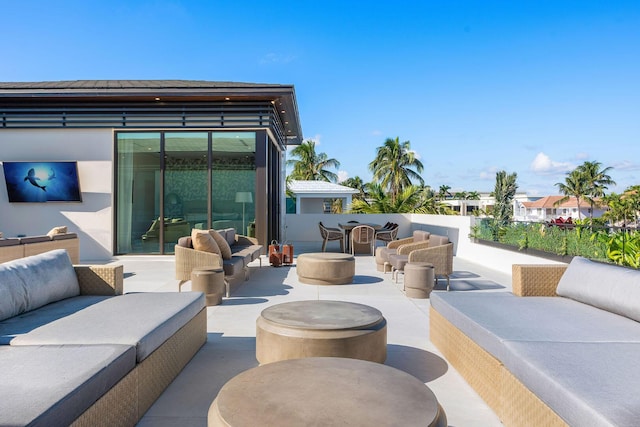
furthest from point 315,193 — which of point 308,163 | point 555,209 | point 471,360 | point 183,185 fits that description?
point 555,209

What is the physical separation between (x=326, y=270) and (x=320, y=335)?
3.91m

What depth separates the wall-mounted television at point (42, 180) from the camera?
33.0 ft

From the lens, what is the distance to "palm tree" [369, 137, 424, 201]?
98.9 feet

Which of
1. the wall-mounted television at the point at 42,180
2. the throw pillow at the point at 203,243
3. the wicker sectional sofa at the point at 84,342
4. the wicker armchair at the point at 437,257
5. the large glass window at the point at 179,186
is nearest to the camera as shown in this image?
the wicker sectional sofa at the point at 84,342

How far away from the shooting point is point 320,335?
2.92m

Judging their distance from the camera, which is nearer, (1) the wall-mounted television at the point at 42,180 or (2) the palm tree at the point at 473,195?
(1) the wall-mounted television at the point at 42,180

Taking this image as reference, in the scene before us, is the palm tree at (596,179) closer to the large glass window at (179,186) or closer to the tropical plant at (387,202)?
the tropical plant at (387,202)

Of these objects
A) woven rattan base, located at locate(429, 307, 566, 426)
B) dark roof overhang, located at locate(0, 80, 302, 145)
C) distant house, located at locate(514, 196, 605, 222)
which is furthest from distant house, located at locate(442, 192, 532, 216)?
woven rattan base, located at locate(429, 307, 566, 426)

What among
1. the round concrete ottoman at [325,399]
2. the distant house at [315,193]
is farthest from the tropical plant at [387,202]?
the round concrete ottoman at [325,399]

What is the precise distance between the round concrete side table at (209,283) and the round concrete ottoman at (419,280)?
2.61 metres

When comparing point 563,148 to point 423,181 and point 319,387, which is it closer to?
point 423,181

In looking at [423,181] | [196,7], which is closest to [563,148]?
[423,181]

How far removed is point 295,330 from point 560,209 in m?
74.4

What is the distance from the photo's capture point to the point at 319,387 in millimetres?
1918
